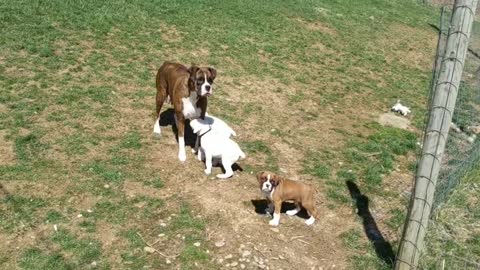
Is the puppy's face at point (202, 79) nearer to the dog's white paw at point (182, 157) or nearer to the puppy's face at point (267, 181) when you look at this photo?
the dog's white paw at point (182, 157)

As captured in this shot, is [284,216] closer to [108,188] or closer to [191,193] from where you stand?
[191,193]

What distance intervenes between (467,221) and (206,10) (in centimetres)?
988

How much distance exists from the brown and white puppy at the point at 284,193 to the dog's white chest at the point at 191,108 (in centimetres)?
172

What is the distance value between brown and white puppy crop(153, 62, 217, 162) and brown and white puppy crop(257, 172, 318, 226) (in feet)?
5.43

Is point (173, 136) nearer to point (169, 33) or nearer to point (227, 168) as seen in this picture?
point (227, 168)

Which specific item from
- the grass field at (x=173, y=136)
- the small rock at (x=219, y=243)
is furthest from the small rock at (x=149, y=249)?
the small rock at (x=219, y=243)

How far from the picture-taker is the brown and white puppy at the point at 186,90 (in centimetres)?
689

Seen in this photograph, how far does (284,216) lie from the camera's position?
6355mm

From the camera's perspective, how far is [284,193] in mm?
6023

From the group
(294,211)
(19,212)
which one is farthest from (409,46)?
(19,212)

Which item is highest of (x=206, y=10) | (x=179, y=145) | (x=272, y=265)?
(x=206, y=10)

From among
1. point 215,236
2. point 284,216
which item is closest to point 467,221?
point 284,216

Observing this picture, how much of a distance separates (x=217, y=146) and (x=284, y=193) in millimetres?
1343

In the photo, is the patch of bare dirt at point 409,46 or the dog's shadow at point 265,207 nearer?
the dog's shadow at point 265,207
